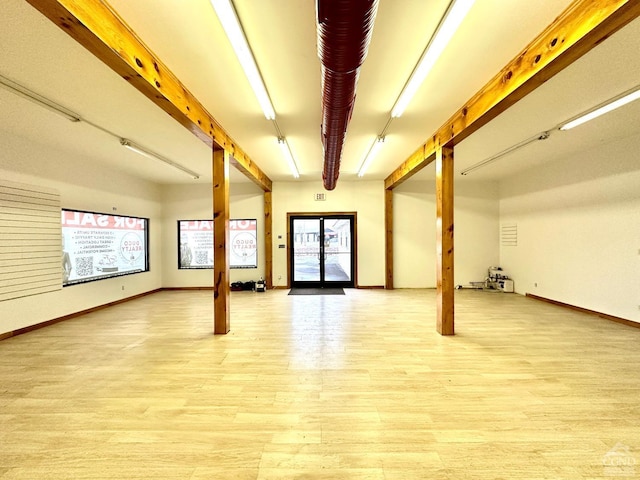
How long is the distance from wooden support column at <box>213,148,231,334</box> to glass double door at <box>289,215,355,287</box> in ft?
11.9

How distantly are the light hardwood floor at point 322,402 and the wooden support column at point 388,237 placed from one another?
3.19 m

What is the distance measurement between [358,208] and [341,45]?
5.86 meters

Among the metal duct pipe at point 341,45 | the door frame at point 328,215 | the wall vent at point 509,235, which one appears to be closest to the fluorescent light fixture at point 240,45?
the metal duct pipe at point 341,45

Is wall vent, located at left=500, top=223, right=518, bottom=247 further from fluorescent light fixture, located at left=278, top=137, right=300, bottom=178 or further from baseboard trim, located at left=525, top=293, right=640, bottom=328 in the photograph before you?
fluorescent light fixture, located at left=278, top=137, right=300, bottom=178

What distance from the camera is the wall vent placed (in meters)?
6.68

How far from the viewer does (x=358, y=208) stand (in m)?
7.34

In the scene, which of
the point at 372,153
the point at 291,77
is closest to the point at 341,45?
the point at 291,77

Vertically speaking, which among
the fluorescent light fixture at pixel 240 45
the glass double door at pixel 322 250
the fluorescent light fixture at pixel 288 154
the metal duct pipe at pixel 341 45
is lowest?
the glass double door at pixel 322 250

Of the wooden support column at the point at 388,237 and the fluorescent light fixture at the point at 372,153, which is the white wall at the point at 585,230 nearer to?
the wooden support column at the point at 388,237

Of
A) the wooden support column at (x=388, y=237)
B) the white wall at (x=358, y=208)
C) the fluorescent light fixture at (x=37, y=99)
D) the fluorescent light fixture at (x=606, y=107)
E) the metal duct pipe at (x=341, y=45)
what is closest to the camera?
the metal duct pipe at (x=341, y=45)

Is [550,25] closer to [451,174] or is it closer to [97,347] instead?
[451,174]

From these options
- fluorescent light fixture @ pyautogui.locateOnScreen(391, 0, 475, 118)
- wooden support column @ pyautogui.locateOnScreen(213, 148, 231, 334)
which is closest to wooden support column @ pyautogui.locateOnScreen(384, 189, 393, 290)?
fluorescent light fixture @ pyautogui.locateOnScreen(391, 0, 475, 118)

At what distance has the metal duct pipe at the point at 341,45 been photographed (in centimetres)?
132

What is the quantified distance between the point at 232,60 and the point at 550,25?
8.04ft
